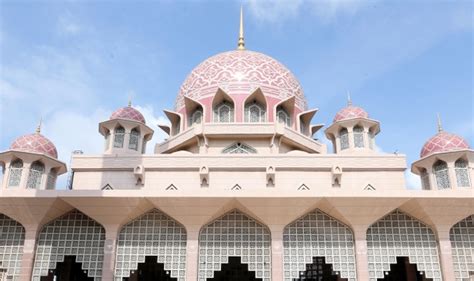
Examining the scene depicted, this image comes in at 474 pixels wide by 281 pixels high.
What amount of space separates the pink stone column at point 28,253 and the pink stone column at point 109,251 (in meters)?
2.53

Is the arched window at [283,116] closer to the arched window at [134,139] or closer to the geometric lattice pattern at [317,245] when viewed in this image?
the arched window at [134,139]

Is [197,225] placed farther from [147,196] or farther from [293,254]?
[293,254]

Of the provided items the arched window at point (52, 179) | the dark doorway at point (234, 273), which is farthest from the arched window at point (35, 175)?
the dark doorway at point (234, 273)

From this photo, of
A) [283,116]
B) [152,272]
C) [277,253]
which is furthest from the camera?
[283,116]

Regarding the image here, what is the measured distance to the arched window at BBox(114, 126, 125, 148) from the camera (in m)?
20.9

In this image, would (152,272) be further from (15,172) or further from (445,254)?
(445,254)

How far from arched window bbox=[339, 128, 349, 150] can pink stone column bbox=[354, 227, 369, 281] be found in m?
6.22

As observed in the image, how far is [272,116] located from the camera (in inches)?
904

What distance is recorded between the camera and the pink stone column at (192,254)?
593 inches

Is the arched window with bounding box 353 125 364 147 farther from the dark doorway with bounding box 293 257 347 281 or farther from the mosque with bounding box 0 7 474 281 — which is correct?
the dark doorway with bounding box 293 257 347 281

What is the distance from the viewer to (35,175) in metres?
17.7

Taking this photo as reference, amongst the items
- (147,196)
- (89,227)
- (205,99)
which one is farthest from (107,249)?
(205,99)

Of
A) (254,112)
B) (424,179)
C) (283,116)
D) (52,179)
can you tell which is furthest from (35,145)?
(424,179)

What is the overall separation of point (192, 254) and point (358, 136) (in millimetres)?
10098
